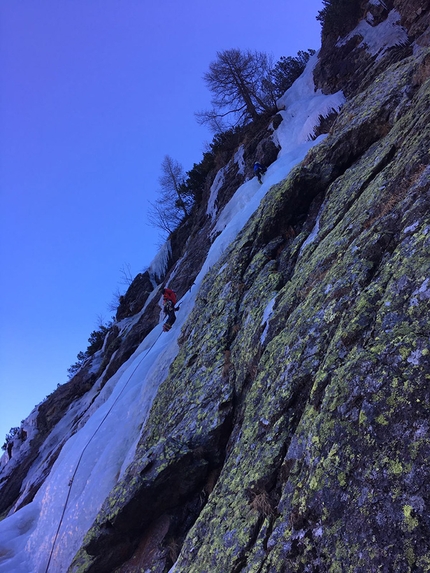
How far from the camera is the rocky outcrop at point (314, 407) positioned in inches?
118

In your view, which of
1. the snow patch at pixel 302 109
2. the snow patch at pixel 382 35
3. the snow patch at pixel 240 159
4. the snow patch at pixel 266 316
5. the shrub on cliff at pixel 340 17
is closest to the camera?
the snow patch at pixel 266 316

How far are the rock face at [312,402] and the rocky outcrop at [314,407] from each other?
2 cm

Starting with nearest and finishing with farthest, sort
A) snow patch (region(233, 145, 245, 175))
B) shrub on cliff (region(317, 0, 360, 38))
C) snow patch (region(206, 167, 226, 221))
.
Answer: shrub on cliff (region(317, 0, 360, 38)), snow patch (region(233, 145, 245, 175)), snow patch (region(206, 167, 226, 221))

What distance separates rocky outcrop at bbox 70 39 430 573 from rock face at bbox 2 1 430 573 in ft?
0.06

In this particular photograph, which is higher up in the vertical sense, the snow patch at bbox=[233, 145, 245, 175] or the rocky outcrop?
the snow patch at bbox=[233, 145, 245, 175]

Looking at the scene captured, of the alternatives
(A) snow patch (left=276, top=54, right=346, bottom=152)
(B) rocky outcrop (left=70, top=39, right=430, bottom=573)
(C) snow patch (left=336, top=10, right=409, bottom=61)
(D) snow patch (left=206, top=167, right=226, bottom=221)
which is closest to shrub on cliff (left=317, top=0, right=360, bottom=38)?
(C) snow patch (left=336, top=10, right=409, bottom=61)

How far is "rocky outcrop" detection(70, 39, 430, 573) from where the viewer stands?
9.83ft

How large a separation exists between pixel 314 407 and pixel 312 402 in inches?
3.1

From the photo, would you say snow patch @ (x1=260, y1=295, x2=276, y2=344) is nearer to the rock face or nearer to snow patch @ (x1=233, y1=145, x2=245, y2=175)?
the rock face

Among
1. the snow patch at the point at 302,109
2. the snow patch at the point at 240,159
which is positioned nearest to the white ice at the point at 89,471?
the snow patch at the point at 302,109

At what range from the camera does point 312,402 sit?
4.19 meters

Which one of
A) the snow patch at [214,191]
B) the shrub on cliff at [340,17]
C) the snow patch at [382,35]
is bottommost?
the snow patch at [382,35]

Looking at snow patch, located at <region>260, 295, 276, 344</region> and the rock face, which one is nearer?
the rock face

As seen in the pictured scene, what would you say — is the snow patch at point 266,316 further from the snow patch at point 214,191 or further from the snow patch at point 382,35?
the snow patch at point 214,191
